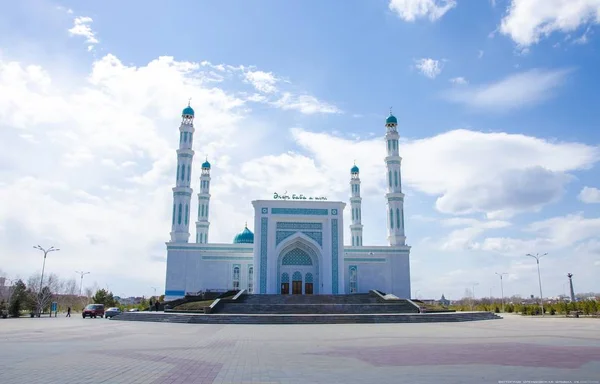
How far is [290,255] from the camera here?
40.9 metres

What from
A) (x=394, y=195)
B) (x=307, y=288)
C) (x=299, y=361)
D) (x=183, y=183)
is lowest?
(x=299, y=361)

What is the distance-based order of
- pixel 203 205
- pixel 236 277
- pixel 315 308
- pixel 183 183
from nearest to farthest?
1. pixel 315 308
2. pixel 236 277
3. pixel 183 183
4. pixel 203 205

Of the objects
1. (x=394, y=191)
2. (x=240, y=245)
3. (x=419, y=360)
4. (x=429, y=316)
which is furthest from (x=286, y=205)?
(x=419, y=360)

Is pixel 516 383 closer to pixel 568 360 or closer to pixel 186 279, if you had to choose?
pixel 568 360

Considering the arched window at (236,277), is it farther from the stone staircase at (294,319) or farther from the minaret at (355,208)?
the stone staircase at (294,319)

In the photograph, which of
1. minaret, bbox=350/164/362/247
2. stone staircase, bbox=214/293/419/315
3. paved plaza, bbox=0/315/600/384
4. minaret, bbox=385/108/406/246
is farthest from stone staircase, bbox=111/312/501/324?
minaret, bbox=350/164/362/247

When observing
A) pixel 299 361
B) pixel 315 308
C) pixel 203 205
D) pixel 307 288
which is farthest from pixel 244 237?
pixel 299 361

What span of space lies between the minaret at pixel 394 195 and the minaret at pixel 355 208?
21.7 feet

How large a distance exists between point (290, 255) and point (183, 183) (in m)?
11.2

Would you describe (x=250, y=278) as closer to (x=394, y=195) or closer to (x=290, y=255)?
(x=290, y=255)

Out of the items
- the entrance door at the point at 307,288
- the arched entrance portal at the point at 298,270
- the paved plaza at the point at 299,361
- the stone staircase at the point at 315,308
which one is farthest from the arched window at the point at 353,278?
the paved plaza at the point at 299,361

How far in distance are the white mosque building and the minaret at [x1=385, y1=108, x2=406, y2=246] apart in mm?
86

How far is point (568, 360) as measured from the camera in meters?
9.12

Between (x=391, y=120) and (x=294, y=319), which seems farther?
(x=391, y=120)
